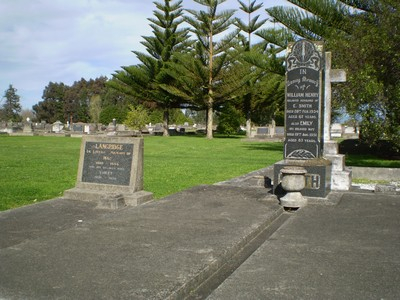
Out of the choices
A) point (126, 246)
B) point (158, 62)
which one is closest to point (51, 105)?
point (158, 62)

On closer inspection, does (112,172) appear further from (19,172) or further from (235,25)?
(235,25)

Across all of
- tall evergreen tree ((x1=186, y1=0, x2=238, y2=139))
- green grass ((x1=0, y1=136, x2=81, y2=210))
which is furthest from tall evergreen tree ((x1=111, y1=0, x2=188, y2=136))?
green grass ((x1=0, y1=136, x2=81, y2=210))

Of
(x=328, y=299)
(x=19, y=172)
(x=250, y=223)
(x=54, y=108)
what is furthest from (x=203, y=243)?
(x=54, y=108)

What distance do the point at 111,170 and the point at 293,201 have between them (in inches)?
118

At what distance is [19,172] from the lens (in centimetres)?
1080

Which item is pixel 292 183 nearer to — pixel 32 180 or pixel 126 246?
pixel 126 246

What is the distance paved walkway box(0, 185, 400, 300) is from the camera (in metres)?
3.16

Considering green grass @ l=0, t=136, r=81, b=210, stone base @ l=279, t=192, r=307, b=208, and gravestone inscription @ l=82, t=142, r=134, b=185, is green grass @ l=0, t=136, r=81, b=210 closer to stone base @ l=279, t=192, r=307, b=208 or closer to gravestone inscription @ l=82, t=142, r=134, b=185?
gravestone inscription @ l=82, t=142, r=134, b=185

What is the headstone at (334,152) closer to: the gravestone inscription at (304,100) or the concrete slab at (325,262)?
the gravestone inscription at (304,100)

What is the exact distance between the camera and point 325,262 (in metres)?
3.87

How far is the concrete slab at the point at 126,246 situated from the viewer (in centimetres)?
312

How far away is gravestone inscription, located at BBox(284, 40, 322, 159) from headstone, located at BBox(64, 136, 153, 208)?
2.62 metres

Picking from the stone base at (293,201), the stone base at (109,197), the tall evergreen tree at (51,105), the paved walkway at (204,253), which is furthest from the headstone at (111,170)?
the tall evergreen tree at (51,105)

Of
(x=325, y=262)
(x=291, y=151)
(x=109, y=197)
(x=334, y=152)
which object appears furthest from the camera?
(x=334, y=152)
